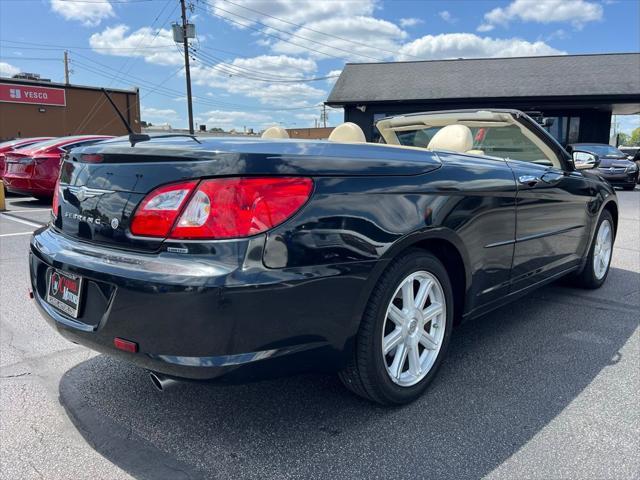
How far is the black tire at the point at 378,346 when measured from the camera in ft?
7.45

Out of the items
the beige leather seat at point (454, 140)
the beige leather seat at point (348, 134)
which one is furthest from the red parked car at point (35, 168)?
the beige leather seat at point (454, 140)

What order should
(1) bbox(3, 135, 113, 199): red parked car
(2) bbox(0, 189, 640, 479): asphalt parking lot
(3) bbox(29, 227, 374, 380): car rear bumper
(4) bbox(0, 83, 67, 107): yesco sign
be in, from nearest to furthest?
(3) bbox(29, 227, 374, 380): car rear bumper, (2) bbox(0, 189, 640, 479): asphalt parking lot, (1) bbox(3, 135, 113, 199): red parked car, (4) bbox(0, 83, 67, 107): yesco sign

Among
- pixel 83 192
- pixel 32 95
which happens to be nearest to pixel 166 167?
pixel 83 192

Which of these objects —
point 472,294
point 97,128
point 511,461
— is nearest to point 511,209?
point 472,294

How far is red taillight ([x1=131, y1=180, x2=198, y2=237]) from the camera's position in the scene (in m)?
2.02

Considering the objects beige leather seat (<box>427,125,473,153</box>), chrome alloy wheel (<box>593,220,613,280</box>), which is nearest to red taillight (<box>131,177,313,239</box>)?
beige leather seat (<box>427,125,473,153</box>)

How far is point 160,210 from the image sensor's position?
204cm

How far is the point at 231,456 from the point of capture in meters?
2.18

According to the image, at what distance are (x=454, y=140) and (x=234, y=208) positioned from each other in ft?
5.91

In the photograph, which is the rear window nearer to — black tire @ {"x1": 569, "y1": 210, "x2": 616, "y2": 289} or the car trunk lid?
black tire @ {"x1": 569, "y1": 210, "x2": 616, "y2": 289}

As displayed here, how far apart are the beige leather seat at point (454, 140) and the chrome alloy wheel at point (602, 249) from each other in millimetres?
2030

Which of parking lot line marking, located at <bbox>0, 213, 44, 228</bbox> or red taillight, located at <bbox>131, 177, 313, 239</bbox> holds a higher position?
red taillight, located at <bbox>131, 177, 313, 239</bbox>

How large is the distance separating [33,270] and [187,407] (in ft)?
3.41

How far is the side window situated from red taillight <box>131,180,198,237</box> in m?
2.63
